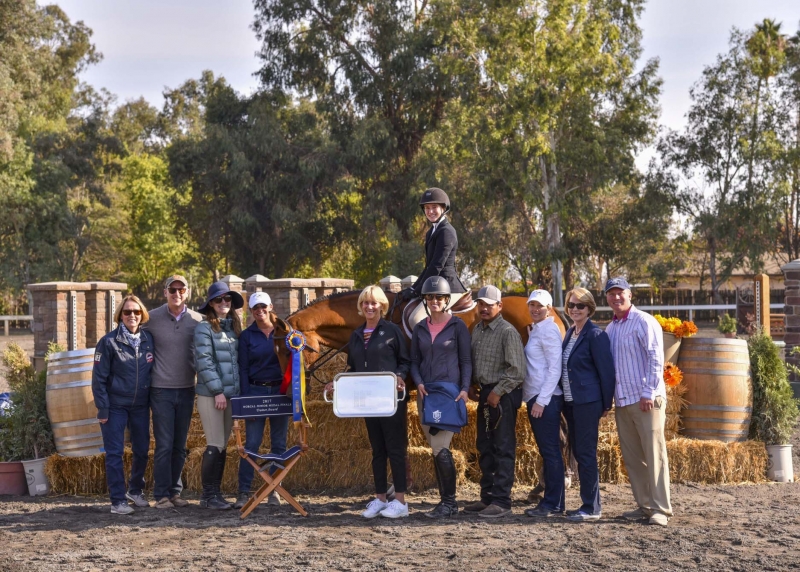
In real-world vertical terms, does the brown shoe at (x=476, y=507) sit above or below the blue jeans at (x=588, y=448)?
below

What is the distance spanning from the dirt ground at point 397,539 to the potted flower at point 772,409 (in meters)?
0.82

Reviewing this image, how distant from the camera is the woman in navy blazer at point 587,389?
6.89 m

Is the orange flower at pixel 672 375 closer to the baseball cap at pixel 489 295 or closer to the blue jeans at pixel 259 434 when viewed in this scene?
the baseball cap at pixel 489 295

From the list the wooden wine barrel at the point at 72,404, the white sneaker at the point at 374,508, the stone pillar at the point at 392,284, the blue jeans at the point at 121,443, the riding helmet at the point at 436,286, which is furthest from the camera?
the stone pillar at the point at 392,284

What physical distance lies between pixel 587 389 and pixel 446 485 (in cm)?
127

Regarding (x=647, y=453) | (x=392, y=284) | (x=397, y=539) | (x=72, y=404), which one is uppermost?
(x=392, y=284)

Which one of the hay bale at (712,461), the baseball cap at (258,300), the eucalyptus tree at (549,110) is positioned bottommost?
the hay bale at (712,461)

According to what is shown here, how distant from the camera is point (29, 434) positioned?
8.44m

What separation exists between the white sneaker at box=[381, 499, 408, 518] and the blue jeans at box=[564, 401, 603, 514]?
1315 mm

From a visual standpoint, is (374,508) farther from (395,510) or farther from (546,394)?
(546,394)

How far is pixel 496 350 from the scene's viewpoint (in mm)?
7086

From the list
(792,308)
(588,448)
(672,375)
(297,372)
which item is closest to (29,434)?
(297,372)

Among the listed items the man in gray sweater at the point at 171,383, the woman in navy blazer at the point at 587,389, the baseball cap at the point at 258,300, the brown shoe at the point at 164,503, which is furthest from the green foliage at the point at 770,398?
the brown shoe at the point at 164,503

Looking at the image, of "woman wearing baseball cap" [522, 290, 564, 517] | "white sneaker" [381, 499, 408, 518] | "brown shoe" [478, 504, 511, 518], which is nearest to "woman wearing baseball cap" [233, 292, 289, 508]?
"white sneaker" [381, 499, 408, 518]
